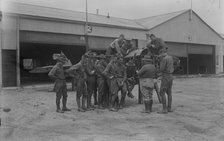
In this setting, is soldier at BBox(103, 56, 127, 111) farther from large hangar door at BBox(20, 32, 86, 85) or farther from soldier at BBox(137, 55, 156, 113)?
large hangar door at BBox(20, 32, 86, 85)

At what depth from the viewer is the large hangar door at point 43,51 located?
20.2 m

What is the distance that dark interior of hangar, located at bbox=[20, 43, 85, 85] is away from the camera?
27150 mm

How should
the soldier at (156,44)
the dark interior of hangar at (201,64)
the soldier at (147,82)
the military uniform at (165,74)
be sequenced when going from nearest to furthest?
1. the military uniform at (165,74)
2. the soldier at (147,82)
3. the soldier at (156,44)
4. the dark interior of hangar at (201,64)

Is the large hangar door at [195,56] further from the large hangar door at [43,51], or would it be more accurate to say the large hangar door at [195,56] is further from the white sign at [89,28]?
the white sign at [89,28]

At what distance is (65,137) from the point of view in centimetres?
628

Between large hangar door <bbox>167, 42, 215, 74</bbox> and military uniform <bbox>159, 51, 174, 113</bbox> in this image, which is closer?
military uniform <bbox>159, 51, 174, 113</bbox>

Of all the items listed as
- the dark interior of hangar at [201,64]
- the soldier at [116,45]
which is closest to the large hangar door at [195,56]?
the dark interior of hangar at [201,64]

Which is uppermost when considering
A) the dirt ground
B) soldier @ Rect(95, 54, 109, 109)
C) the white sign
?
the white sign

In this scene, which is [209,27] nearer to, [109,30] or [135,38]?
[135,38]

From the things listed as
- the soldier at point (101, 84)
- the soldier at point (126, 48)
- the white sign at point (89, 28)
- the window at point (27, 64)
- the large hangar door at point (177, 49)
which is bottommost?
the soldier at point (101, 84)

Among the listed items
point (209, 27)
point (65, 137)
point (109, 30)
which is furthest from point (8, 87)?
point (209, 27)

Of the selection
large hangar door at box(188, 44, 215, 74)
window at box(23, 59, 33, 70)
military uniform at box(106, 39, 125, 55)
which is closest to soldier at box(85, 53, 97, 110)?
military uniform at box(106, 39, 125, 55)

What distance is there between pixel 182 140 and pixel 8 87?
48.0ft

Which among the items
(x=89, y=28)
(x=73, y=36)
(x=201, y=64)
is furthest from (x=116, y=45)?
(x=201, y=64)
